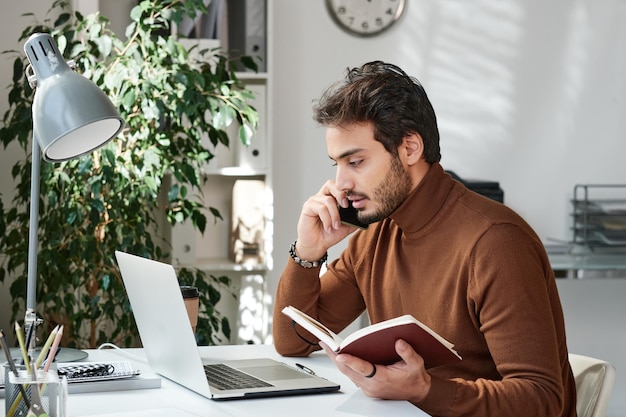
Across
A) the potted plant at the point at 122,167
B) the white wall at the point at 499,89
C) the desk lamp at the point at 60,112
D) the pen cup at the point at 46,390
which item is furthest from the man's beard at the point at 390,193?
the white wall at the point at 499,89

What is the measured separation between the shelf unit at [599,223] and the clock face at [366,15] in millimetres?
1107

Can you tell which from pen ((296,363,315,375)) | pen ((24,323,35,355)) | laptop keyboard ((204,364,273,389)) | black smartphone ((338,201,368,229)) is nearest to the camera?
pen ((24,323,35,355))

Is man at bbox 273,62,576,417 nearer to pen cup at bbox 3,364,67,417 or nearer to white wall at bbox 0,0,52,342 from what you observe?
pen cup at bbox 3,364,67,417

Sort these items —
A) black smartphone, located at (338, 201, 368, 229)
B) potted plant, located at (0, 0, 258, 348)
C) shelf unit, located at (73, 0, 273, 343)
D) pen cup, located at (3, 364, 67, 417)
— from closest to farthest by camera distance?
pen cup, located at (3, 364, 67, 417), black smartphone, located at (338, 201, 368, 229), potted plant, located at (0, 0, 258, 348), shelf unit, located at (73, 0, 273, 343)

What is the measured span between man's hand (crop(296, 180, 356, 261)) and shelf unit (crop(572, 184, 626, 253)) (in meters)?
2.27

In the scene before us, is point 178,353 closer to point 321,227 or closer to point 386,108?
point 321,227

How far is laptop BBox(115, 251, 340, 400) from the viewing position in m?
1.64

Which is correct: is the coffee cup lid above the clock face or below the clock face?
below

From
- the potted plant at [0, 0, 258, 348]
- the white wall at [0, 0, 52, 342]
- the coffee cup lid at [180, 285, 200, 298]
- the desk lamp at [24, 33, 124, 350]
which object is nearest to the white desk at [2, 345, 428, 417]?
the desk lamp at [24, 33, 124, 350]

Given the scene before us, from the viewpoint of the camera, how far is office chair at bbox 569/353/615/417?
6.20ft

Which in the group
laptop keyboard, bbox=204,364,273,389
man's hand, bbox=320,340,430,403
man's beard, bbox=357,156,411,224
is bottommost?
laptop keyboard, bbox=204,364,273,389

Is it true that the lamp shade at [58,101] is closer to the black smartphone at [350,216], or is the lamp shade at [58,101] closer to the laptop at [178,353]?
the laptop at [178,353]

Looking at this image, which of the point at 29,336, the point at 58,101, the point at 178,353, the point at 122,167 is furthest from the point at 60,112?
the point at 122,167

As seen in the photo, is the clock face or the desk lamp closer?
the desk lamp
